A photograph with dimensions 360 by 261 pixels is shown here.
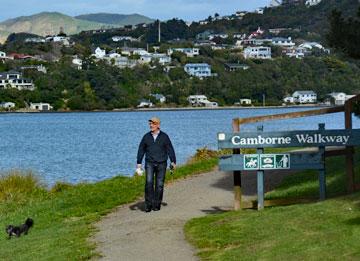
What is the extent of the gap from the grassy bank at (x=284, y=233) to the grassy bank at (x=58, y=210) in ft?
5.49

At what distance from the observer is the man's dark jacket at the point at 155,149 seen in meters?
14.9

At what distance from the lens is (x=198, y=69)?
554ft

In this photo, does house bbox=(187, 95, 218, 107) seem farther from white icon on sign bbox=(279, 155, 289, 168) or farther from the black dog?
white icon on sign bbox=(279, 155, 289, 168)

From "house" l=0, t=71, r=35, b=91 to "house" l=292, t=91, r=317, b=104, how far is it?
4595 cm

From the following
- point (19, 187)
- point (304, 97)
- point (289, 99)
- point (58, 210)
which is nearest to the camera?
point (58, 210)

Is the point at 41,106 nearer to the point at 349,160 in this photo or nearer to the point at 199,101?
A: the point at 199,101

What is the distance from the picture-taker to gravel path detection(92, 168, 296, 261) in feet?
35.7

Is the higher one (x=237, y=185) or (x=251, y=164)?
(x=251, y=164)

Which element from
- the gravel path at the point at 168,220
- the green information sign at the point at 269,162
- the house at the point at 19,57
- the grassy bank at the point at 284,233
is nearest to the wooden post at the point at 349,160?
the green information sign at the point at 269,162

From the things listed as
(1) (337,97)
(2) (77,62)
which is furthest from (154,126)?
(2) (77,62)

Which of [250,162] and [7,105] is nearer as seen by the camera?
[250,162]

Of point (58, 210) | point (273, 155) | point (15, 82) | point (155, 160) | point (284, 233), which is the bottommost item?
point (58, 210)

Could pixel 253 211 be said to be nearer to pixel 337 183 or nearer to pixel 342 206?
pixel 342 206

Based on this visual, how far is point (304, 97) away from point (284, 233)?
454ft
